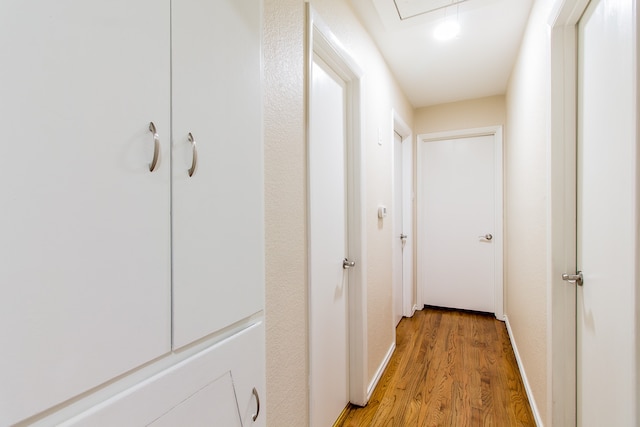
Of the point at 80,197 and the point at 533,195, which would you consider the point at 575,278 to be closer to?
the point at 533,195

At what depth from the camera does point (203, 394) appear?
0.71 m

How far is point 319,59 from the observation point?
64.3 inches

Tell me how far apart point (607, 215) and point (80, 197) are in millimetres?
1464

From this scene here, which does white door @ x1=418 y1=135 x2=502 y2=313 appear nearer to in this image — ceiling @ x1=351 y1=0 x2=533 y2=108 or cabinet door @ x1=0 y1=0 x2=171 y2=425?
ceiling @ x1=351 y1=0 x2=533 y2=108

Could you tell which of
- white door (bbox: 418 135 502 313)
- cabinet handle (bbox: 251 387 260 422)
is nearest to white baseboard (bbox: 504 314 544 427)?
white door (bbox: 418 135 502 313)

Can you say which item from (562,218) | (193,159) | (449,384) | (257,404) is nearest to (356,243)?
(562,218)

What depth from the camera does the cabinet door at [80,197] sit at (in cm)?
41

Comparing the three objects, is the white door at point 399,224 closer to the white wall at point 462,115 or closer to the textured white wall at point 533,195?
the white wall at point 462,115

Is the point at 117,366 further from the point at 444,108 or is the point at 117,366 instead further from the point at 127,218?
the point at 444,108

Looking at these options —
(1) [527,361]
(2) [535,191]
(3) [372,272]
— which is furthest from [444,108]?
(1) [527,361]

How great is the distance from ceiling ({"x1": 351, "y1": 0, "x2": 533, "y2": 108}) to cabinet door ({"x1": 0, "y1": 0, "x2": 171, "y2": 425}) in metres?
1.71

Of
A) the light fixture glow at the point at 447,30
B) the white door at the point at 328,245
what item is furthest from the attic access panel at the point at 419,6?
the white door at the point at 328,245

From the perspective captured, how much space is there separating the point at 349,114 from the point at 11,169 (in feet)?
5.76

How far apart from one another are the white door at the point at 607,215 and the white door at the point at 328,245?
3.36 ft
